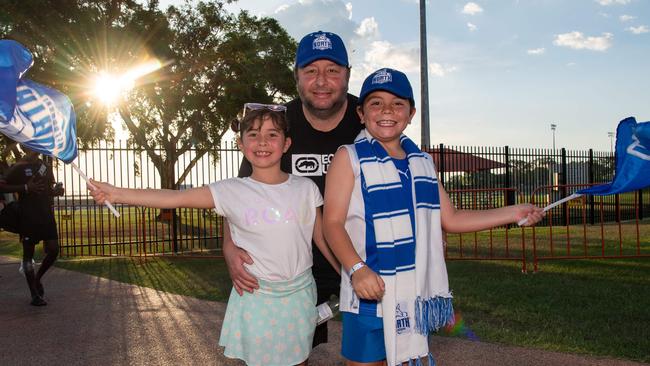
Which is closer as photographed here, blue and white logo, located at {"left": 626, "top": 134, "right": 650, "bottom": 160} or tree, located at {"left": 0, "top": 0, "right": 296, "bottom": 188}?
blue and white logo, located at {"left": 626, "top": 134, "right": 650, "bottom": 160}

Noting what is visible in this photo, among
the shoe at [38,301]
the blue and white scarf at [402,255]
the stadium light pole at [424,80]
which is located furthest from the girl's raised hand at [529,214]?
the stadium light pole at [424,80]

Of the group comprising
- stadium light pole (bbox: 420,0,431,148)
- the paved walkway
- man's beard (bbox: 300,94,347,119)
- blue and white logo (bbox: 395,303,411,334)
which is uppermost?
stadium light pole (bbox: 420,0,431,148)

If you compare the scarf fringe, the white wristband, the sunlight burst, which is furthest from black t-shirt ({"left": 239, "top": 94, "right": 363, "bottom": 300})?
the sunlight burst

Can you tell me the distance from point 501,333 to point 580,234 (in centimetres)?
1096

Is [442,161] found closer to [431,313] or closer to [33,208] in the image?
[33,208]

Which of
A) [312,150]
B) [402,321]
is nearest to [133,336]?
[312,150]

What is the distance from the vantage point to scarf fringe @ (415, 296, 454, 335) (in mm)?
2414

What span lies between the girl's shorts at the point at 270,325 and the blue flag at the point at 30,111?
1052 millimetres

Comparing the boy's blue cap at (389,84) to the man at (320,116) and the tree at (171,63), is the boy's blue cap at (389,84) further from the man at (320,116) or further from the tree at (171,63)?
the tree at (171,63)

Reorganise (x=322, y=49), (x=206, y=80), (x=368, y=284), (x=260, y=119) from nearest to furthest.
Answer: (x=368, y=284)
(x=260, y=119)
(x=322, y=49)
(x=206, y=80)

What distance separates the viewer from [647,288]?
7.24 metres

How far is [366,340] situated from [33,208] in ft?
19.7

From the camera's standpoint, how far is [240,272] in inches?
102

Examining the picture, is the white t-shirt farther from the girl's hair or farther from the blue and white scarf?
the blue and white scarf
